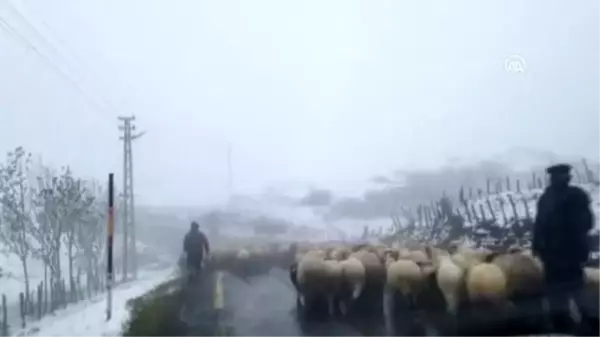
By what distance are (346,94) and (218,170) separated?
0.50 metres

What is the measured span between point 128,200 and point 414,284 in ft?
3.13

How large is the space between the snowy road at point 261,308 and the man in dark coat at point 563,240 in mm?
634

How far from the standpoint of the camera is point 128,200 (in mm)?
2242

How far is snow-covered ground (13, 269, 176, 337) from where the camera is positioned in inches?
84.9

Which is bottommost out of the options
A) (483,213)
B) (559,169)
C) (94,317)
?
(94,317)

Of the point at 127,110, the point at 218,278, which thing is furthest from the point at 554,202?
the point at 127,110

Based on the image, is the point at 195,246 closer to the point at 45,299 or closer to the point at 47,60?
the point at 45,299

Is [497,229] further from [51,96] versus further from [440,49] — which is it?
[51,96]

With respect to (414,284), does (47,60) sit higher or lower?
higher

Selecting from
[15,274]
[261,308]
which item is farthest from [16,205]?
[261,308]

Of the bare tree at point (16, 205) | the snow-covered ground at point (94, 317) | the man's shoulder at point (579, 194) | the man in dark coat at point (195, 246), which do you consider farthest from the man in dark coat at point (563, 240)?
the bare tree at point (16, 205)

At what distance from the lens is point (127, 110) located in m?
2.28

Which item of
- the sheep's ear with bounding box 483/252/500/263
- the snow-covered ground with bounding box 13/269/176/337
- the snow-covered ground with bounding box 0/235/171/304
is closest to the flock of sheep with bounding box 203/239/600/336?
the sheep's ear with bounding box 483/252/500/263

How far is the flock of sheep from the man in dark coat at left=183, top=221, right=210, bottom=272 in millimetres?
42
